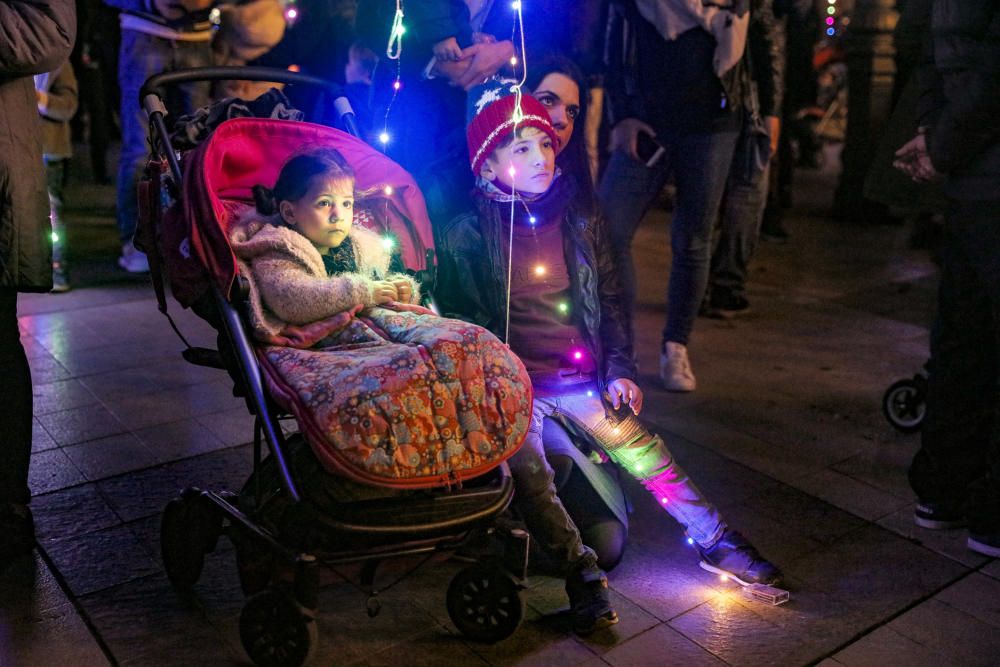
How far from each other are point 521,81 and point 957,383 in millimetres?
1829

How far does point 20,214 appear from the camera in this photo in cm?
320

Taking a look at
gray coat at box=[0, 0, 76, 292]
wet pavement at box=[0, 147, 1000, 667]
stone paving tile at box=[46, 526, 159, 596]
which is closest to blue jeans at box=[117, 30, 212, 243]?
wet pavement at box=[0, 147, 1000, 667]

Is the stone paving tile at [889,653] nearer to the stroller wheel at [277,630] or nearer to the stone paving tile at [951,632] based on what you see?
the stone paving tile at [951,632]

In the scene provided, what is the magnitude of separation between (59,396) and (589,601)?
289cm

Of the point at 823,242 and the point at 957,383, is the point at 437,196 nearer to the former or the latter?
the point at 957,383

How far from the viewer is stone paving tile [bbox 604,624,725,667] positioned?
9.40ft

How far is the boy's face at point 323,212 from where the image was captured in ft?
9.46

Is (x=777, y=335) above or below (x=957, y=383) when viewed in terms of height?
below

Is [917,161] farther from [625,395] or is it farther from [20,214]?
[20,214]

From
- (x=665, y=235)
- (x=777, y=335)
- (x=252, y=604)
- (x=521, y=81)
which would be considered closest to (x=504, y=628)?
(x=252, y=604)

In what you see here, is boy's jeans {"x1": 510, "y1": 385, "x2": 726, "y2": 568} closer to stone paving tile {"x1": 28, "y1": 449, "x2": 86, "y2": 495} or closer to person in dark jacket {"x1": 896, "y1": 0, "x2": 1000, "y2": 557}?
person in dark jacket {"x1": 896, "y1": 0, "x2": 1000, "y2": 557}

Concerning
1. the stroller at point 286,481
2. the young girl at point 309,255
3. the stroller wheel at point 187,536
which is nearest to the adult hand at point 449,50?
the stroller at point 286,481

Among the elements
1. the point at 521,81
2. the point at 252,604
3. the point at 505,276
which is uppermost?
the point at 521,81

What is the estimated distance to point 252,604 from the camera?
2.68m
